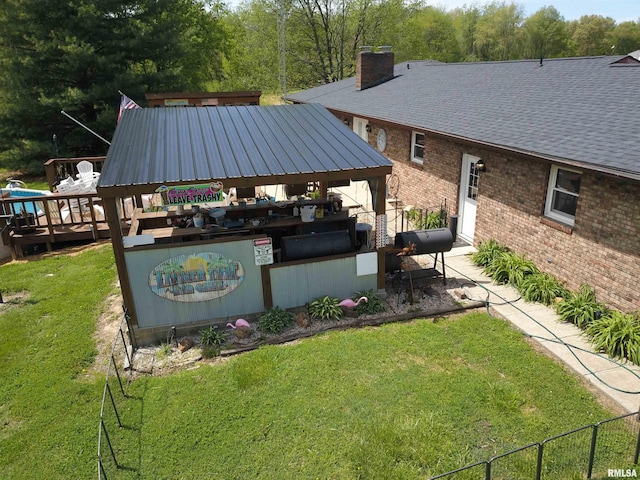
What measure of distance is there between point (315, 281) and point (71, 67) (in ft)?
63.2

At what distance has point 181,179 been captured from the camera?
6.78 m

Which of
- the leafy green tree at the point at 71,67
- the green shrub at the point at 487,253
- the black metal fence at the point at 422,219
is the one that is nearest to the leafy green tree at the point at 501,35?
the leafy green tree at the point at 71,67

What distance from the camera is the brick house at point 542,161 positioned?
7055 mm

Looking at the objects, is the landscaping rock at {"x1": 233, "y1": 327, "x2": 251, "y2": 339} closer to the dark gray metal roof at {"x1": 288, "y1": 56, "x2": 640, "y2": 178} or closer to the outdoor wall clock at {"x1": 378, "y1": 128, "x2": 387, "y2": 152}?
the dark gray metal roof at {"x1": 288, "y1": 56, "x2": 640, "y2": 178}

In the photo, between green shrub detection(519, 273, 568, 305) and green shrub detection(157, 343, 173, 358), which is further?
green shrub detection(519, 273, 568, 305)

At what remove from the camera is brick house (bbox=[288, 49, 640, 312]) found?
278 inches

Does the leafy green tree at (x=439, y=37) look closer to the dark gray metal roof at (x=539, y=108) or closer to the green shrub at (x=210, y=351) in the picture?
the dark gray metal roof at (x=539, y=108)

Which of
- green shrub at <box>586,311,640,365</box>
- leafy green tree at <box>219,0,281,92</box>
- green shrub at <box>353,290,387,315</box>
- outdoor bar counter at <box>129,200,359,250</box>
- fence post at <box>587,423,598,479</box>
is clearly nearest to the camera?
fence post at <box>587,423,598,479</box>

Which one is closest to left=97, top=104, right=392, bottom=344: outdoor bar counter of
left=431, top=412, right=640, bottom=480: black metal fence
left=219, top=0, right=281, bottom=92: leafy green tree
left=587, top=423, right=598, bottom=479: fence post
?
left=431, top=412, right=640, bottom=480: black metal fence

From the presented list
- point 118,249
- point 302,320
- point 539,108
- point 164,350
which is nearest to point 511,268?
point 539,108

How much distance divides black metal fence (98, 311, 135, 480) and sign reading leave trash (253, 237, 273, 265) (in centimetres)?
230

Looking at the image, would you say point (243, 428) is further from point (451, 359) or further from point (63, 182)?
point (63, 182)

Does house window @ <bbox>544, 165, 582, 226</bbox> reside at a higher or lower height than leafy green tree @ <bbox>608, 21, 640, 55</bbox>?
lower

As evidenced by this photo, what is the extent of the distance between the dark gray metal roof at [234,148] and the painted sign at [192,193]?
0.37ft
